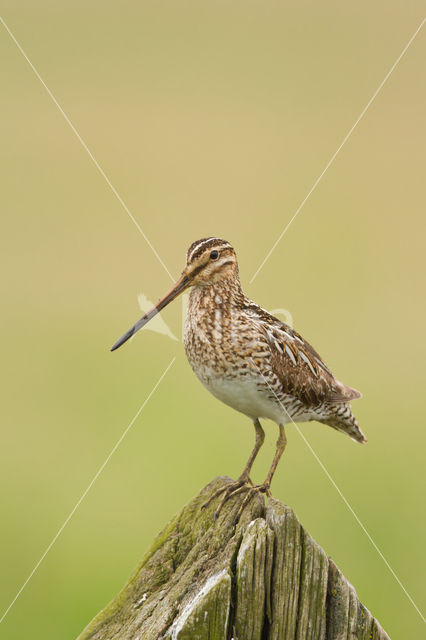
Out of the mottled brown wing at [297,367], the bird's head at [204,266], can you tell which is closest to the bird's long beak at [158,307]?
the bird's head at [204,266]

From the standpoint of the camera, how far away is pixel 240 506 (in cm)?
293

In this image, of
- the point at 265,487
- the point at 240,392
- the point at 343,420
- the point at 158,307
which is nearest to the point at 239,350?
the point at 240,392

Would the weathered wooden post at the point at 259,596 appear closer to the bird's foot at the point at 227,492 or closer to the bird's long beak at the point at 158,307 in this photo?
the bird's foot at the point at 227,492

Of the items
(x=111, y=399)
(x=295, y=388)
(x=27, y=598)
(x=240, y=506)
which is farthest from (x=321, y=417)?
(x=111, y=399)

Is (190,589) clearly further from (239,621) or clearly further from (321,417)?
(321,417)

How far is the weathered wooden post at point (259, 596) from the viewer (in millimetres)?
2486

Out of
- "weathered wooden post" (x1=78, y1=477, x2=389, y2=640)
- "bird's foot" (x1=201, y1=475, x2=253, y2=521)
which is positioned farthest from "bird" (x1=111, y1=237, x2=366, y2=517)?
"weathered wooden post" (x1=78, y1=477, x2=389, y2=640)

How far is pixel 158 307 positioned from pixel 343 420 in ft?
5.19

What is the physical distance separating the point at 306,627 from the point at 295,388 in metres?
1.83

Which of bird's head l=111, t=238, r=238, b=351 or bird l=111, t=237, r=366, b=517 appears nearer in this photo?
bird's head l=111, t=238, r=238, b=351

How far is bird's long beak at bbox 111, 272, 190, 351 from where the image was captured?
136 inches

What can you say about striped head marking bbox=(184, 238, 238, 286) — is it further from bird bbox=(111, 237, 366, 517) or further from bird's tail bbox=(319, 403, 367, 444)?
bird's tail bbox=(319, 403, 367, 444)

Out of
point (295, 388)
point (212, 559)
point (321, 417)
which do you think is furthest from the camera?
point (321, 417)

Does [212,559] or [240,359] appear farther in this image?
[240,359]
